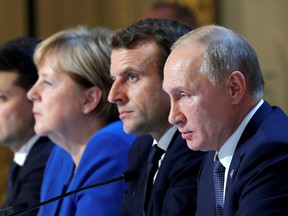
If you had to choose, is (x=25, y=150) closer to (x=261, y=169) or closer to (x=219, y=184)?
(x=219, y=184)

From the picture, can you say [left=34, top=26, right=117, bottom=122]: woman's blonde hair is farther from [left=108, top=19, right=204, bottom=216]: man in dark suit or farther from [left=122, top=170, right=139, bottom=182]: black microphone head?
[left=122, top=170, right=139, bottom=182]: black microphone head

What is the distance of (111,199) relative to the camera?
2.99m

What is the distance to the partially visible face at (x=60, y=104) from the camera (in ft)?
10.8

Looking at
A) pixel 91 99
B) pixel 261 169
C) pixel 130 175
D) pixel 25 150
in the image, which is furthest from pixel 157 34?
pixel 25 150

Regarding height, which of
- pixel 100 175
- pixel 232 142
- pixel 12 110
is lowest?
pixel 12 110

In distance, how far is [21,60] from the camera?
3.80m

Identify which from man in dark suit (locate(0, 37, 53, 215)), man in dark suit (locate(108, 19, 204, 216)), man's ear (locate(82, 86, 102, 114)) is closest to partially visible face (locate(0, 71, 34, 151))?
man in dark suit (locate(0, 37, 53, 215))

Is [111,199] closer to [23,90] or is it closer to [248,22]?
[23,90]

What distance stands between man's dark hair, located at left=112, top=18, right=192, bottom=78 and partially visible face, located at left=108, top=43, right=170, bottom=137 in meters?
0.02

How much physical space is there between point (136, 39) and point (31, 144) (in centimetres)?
126

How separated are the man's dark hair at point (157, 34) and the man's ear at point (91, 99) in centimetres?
55

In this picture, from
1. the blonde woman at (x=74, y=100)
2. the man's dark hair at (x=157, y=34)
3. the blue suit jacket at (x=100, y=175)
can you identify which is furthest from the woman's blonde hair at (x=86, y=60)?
the man's dark hair at (x=157, y=34)

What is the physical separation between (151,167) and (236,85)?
2.11 ft

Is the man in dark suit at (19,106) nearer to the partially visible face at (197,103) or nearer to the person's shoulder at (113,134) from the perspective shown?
the person's shoulder at (113,134)
